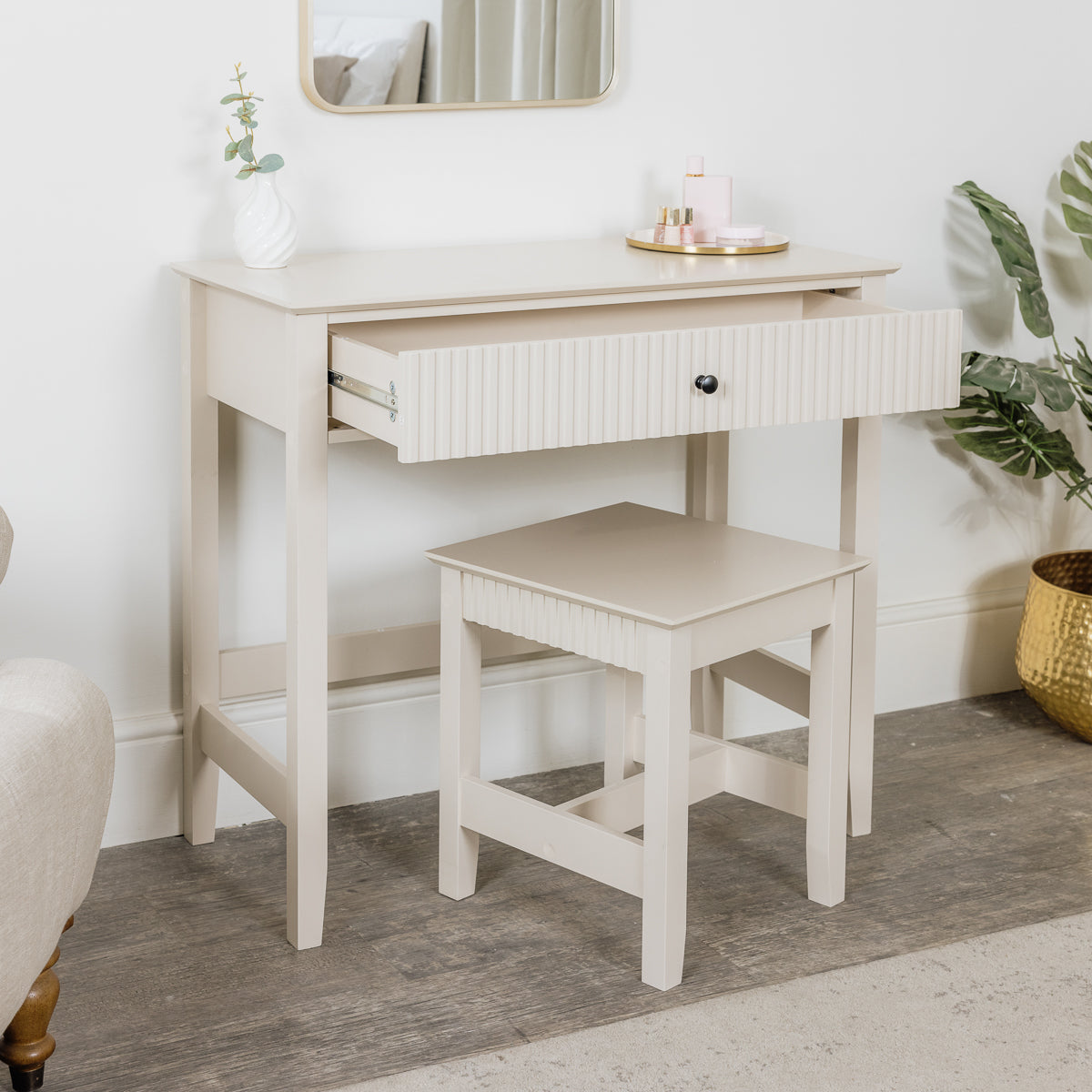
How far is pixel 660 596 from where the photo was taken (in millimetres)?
1708

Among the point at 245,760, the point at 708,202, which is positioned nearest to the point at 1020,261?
the point at 708,202

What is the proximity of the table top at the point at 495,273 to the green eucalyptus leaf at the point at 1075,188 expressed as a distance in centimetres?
64

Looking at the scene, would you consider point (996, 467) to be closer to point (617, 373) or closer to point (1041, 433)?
point (1041, 433)

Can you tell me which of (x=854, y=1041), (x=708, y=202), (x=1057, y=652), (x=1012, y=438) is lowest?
(x=854, y=1041)

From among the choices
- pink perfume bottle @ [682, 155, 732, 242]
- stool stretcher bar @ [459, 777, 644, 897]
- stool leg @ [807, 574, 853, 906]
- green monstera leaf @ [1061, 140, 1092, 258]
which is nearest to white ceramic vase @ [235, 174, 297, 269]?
pink perfume bottle @ [682, 155, 732, 242]

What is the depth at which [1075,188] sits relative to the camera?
99.7 inches

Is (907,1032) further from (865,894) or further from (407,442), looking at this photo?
(407,442)

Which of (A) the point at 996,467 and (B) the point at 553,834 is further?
(A) the point at 996,467

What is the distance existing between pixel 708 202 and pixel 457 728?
84 centimetres

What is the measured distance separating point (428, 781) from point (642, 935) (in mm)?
607

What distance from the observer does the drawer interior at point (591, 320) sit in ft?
5.95

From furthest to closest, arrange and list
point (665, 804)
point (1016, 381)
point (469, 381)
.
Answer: point (1016, 381), point (665, 804), point (469, 381)

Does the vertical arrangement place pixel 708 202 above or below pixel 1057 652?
above

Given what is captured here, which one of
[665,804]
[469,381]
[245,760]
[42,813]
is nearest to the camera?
[42,813]
